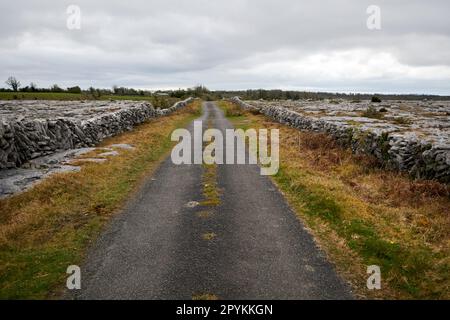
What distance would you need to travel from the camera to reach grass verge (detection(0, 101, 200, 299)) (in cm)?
738

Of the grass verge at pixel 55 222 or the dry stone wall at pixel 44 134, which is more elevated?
the dry stone wall at pixel 44 134

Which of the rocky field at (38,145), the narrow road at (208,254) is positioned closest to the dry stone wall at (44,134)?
the rocky field at (38,145)

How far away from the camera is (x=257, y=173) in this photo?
15.9 metres

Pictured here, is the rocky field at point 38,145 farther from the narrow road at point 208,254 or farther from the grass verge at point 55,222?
the narrow road at point 208,254

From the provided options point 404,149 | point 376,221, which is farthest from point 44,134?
point 404,149

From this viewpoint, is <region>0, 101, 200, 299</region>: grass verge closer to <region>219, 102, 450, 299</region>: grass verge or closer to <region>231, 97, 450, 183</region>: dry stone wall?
<region>219, 102, 450, 299</region>: grass verge

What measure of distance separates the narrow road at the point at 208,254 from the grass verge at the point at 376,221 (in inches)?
22.7

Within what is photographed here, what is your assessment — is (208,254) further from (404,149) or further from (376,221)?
(404,149)

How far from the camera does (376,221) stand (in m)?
10.2

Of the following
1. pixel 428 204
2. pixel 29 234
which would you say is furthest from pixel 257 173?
pixel 29 234

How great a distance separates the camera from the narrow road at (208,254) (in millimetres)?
6789

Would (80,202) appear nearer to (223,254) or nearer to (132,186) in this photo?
(132,186)

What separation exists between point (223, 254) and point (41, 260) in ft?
13.7
